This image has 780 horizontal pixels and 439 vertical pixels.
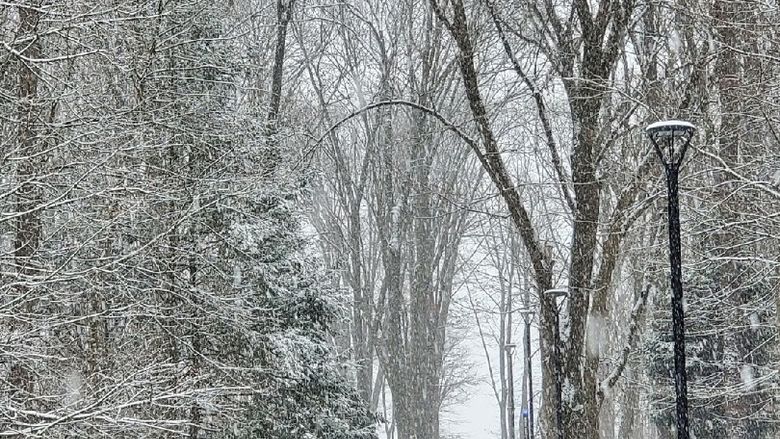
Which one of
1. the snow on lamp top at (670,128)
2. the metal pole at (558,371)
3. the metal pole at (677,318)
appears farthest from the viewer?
the metal pole at (558,371)

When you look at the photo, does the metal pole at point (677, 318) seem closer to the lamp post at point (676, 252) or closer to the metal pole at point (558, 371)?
the lamp post at point (676, 252)

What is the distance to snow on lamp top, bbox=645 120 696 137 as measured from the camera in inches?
325

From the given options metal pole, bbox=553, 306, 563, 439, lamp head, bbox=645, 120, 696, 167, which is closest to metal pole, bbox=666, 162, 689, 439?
lamp head, bbox=645, 120, 696, 167

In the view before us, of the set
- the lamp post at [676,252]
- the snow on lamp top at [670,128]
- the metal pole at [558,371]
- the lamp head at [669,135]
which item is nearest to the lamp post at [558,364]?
the metal pole at [558,371]

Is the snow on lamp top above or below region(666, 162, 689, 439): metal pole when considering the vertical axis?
above

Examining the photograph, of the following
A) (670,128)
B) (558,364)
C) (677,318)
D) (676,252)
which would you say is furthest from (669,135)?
(558,364)

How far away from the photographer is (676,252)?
8289 mm

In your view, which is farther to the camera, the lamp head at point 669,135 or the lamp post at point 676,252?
the lamp head at point 669,135

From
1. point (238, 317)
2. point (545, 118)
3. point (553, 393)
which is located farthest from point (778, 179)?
point (238, 317)

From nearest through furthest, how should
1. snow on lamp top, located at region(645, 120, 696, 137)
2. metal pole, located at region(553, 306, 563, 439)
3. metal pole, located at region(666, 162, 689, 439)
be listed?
metal pole, located at region(666, 162, 689, 439), snow on lamp top, located at region(645, 120, 696, 137), metal pole, located at region(553, 306, 563, 439)

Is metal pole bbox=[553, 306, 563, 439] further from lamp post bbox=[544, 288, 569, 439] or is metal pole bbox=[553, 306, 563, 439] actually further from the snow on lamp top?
the snow on lamp top

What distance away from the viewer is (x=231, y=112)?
1498cm

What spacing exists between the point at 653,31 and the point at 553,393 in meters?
5.66

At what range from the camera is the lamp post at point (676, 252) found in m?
8.09
